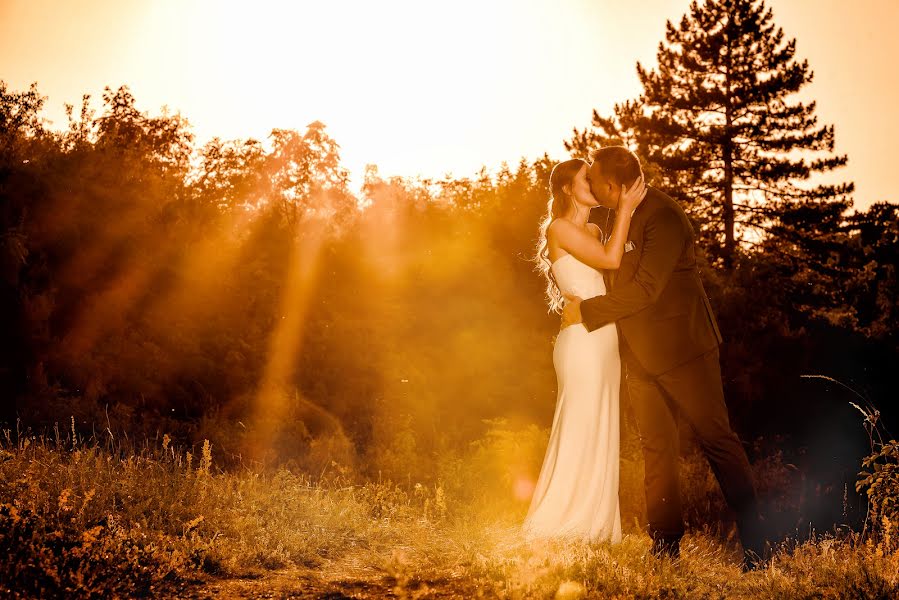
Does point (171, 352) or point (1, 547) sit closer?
point (1, 547)

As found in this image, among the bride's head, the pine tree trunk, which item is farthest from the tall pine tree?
the bride's head

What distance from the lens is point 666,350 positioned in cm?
467

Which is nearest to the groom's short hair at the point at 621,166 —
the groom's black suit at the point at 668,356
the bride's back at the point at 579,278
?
the groom's black suit at the point at 668,356

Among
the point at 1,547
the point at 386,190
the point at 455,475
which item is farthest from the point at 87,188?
the point at 386,190

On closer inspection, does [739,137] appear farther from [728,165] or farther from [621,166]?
[621,166]

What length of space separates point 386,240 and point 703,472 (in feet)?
25.5

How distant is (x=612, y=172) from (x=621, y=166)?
0.06 metres

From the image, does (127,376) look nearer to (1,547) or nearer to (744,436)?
(1,547)

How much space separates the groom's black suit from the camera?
4605mm

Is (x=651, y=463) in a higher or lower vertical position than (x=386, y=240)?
lower

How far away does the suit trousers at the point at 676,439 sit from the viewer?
459cm

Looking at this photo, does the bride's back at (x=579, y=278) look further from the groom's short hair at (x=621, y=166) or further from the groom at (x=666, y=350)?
the groom's short hair at (x=621, y=166)

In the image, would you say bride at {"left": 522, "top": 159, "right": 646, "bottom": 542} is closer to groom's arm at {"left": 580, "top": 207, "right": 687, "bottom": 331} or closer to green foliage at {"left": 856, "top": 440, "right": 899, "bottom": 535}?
groom's arm at {"left": 580, "top": 207, "right": 687, "bottom": 331}

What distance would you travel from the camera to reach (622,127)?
96.0 ft
